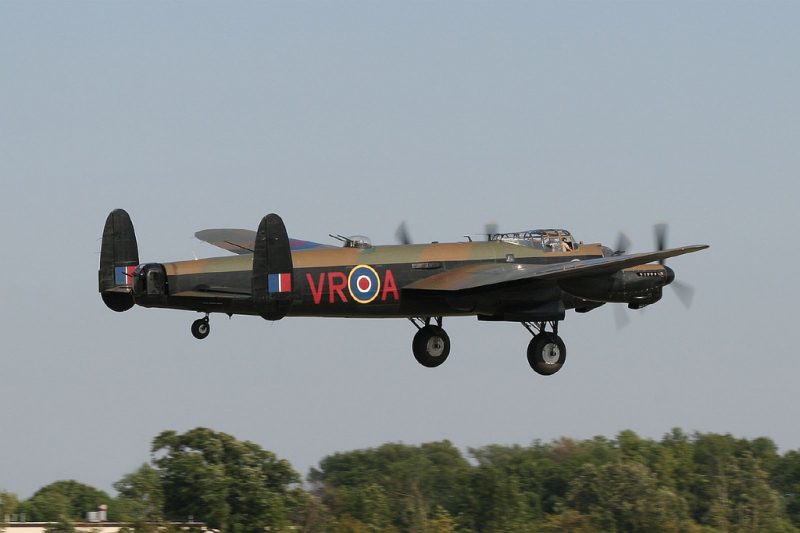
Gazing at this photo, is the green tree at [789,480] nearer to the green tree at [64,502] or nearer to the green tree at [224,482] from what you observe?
the green tree at [224,482]

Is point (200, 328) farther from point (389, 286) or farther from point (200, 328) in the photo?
point (389, 286)

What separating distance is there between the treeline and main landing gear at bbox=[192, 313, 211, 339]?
3896cm

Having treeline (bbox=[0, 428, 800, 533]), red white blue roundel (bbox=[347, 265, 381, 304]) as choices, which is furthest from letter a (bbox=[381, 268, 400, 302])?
treeline (bbox=[0, 428, 800, 533])

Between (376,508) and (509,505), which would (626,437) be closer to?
(509,505)

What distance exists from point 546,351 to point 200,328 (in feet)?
32.2

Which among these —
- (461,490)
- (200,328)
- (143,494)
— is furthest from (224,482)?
(200,328)

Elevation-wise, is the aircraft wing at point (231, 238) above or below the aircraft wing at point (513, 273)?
above

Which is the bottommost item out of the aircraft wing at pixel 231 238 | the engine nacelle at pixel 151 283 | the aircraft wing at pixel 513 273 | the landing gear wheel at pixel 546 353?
the landing gear wheel at pixel 546 353

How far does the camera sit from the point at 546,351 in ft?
137

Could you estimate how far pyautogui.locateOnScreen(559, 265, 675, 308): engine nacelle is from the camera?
40688 mm

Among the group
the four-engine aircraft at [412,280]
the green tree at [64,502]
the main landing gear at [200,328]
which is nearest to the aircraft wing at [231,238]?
the four-engine aircraft at [412,280]

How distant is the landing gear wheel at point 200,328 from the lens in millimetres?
38438

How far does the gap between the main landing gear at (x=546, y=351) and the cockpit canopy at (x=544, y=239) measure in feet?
6.98

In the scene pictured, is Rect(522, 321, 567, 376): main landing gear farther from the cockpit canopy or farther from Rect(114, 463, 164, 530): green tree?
Rect(114, 463, 164, 530): green tree
